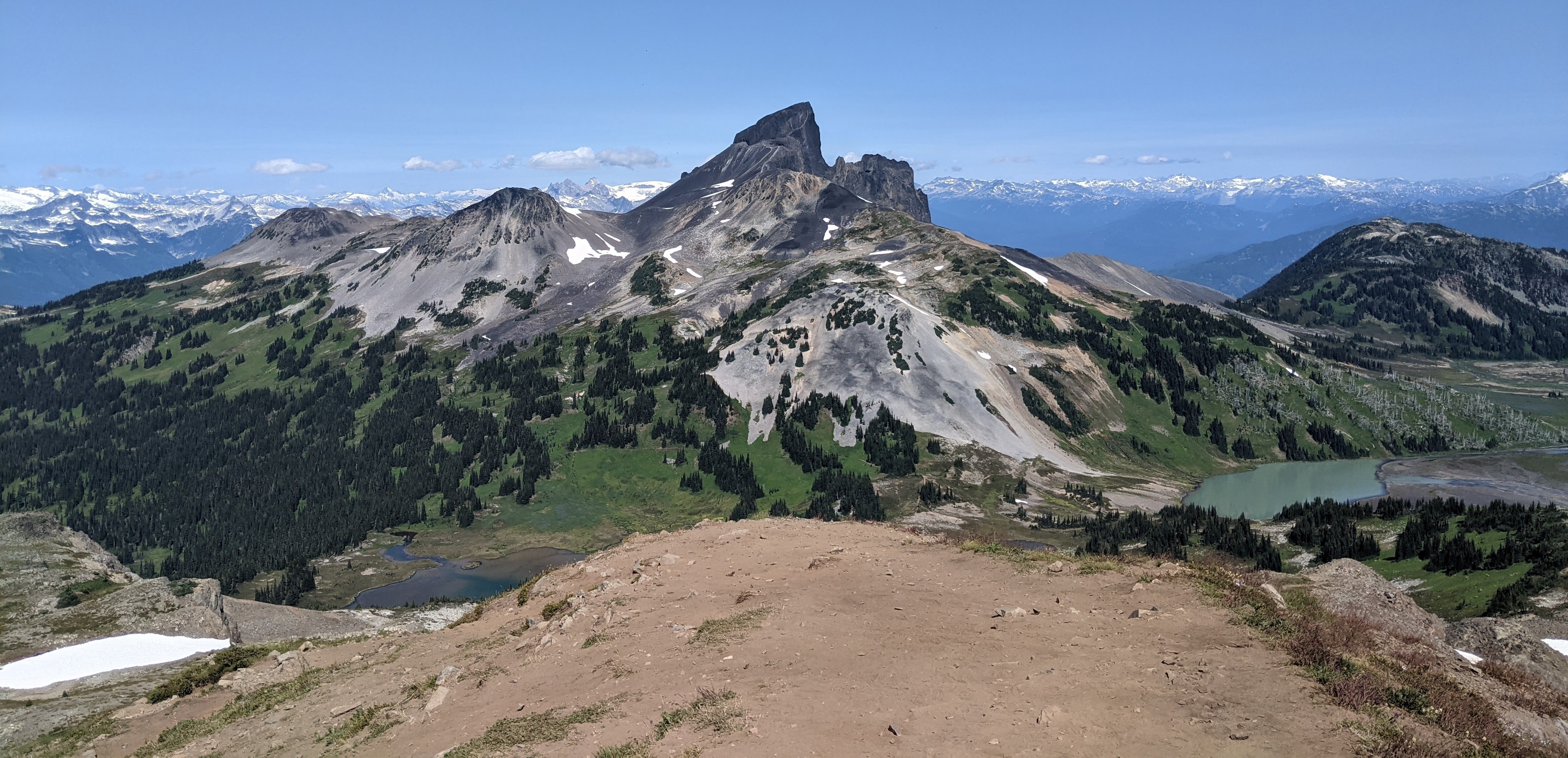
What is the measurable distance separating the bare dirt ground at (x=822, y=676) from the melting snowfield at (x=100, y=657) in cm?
2234

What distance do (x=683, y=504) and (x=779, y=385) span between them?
113 ft

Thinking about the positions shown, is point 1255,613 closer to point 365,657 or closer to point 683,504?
point 365,657

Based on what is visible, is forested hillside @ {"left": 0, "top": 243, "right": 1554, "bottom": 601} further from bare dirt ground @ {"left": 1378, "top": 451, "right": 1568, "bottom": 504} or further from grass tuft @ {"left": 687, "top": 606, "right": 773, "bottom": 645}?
grass tuft @ {"left": 687, "top": 606, "right": 773, "bottom": 645}

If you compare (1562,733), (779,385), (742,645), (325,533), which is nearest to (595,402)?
(779,385)

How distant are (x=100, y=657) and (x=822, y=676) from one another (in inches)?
2126

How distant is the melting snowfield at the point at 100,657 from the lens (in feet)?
148

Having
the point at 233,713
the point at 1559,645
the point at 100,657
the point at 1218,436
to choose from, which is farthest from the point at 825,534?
the point at 1218,436

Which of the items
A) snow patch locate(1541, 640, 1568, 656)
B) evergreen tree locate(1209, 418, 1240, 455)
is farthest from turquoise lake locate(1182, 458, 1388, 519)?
snow patch locate(1541, 640, 1568, 656)

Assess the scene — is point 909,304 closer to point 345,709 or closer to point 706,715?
point 345,709

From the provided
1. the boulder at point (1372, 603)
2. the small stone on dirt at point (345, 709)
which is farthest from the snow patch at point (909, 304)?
the small stone on dirt at point (345, 709)

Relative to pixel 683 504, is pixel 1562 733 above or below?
above

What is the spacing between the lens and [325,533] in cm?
12462

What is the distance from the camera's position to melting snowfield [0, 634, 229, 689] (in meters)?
45.2

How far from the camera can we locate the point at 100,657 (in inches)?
1925
